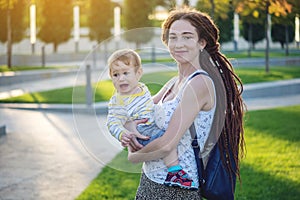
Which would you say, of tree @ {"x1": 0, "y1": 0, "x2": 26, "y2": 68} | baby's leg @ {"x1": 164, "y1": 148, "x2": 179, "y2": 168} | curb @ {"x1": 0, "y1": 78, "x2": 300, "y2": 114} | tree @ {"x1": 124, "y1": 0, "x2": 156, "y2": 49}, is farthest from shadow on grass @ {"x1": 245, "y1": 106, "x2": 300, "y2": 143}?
tree @ {"x1": 124, "y1": 0, "x2": 156, "y2": 49}

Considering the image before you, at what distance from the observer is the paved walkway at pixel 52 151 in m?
2.59

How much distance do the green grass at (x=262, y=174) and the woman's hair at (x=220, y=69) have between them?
2787 millimetres

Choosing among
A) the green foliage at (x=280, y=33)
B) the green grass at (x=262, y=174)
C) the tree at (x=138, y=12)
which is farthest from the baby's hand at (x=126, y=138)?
the green foliage at (x=280, y=33)

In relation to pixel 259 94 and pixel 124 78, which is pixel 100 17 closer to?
pixel 259 94

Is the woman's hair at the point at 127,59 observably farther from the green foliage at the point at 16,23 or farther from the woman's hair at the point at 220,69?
the green foliage at the point at 16,23

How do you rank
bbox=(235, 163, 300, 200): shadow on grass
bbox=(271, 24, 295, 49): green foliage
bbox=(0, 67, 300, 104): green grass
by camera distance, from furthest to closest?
bbox=(271, 24, 295, 49): green foliage
bbox=(235, 163, 300, 200): shadow on grass
bbox=(0, 67, 300, 104): green grass

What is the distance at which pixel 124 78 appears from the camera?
2.10 meters

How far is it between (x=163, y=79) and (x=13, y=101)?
1149 cm

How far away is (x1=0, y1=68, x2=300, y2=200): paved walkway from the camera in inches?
102

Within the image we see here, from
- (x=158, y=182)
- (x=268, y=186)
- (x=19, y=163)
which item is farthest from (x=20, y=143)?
(x=158, y=182)

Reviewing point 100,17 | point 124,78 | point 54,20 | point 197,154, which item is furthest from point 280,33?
point 124,78

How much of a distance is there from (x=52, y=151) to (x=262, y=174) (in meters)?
3.06

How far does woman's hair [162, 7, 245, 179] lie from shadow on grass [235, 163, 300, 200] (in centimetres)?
277

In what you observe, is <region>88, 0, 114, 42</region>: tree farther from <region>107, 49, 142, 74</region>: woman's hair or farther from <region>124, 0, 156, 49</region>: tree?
<region>107, 49, 142, 74</region>: woman's hair
